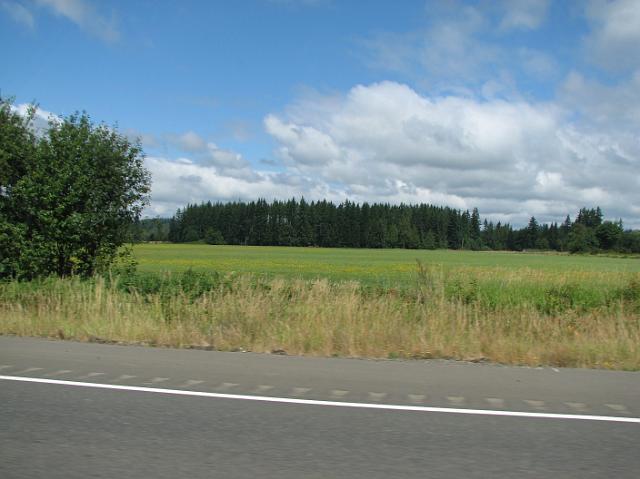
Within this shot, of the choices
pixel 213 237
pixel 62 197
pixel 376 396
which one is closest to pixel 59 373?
pixel 376 396

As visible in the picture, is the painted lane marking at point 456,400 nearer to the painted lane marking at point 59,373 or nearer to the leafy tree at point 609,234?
the painted lane marking at point 59,373

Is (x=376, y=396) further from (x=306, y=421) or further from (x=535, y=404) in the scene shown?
(x=535, y=404)

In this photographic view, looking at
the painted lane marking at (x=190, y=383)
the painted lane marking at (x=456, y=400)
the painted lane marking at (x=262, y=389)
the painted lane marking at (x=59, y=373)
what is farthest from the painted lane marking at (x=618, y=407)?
the painted lane marking at (x=59, y=373)

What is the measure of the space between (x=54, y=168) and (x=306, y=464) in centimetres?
1394

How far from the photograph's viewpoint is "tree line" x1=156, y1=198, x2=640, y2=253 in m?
134

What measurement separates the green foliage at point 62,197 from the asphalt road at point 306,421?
27.2 ft

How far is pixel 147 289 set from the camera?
13867 millimetres

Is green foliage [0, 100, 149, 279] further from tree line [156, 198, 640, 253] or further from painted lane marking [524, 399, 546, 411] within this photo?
tree line [156, 198, 640, 253]

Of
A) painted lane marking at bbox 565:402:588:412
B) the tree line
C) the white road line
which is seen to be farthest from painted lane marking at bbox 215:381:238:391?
the tree line

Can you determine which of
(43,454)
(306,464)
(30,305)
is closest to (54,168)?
(30,305)

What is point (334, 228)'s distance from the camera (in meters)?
137

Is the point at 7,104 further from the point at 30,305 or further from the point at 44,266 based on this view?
the point at 30,305

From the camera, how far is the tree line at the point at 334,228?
134 m

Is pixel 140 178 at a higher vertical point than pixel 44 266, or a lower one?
higher
